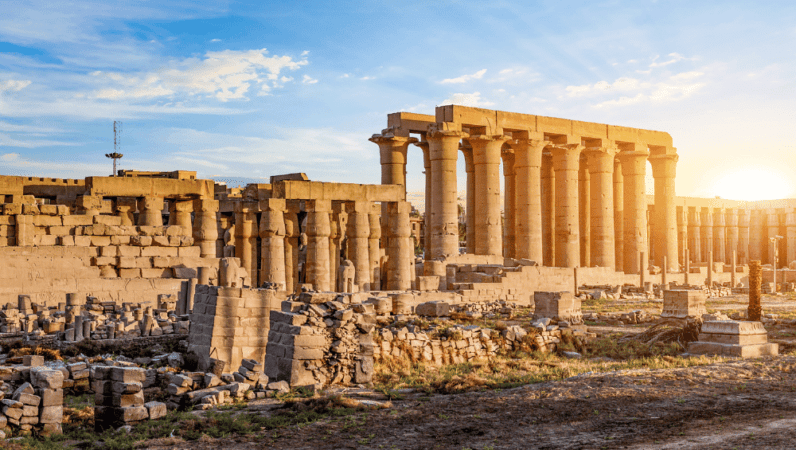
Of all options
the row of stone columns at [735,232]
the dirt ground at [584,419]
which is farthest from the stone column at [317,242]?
the row of stone columns at [735,232]

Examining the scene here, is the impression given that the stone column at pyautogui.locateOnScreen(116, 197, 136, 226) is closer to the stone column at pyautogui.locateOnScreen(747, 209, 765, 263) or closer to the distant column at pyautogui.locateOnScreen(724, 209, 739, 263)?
the distant column at pyautogui.locateOnScreen(724, 209, 739, 263)

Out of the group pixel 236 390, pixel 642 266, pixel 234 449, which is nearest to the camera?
pixel 234 449

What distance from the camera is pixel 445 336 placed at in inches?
728

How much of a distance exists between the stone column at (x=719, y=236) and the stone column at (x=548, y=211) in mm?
27973

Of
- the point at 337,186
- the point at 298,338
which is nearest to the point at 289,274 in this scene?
the point at 337,186

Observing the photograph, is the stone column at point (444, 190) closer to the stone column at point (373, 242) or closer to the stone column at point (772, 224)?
the stone column at point (373, 242)

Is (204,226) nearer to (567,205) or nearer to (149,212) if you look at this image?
(149,212)

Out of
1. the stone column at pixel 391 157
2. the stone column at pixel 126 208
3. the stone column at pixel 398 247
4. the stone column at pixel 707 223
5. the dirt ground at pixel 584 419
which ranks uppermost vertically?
the stone column at pixel 391 157

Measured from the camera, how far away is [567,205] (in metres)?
42.9

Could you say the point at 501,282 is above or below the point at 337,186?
below

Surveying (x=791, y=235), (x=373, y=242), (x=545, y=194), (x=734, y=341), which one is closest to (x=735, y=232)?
(x=791, y=235)

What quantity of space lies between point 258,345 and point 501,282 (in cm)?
1819

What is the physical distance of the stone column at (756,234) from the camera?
227ft

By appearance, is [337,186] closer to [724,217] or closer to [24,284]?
[24,284]
